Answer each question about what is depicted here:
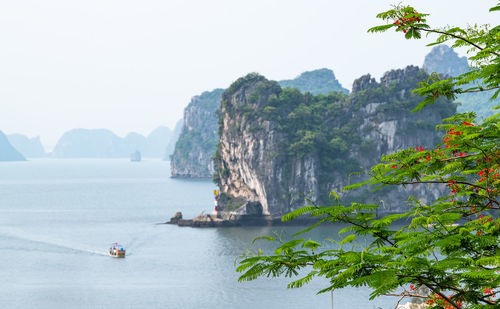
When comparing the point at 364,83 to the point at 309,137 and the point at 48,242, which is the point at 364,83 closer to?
the point at 309,137

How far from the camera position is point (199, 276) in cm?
5334

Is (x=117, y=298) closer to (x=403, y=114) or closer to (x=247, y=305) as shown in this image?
(x=247, y=305)

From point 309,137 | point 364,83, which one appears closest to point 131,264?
point 309,137

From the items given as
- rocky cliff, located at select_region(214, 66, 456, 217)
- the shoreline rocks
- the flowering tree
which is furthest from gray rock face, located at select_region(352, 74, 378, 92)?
the flowering tree

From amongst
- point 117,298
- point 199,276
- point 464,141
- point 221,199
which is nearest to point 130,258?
point 199,276

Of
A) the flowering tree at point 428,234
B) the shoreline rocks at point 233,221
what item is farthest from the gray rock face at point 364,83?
the flowering tree at point 428,234

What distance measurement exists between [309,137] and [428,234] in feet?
248

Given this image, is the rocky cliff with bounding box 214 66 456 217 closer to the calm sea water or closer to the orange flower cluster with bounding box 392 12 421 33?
the calm sea water

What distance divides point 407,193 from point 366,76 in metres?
19.6

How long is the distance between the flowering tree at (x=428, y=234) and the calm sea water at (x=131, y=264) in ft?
111

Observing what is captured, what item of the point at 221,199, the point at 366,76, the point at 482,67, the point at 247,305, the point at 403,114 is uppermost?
the point at 366,76

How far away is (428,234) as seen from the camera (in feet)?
26.2

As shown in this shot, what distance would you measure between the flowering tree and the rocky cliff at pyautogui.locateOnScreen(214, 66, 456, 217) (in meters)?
72.3

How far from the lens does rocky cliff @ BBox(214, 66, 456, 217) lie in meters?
84.1
